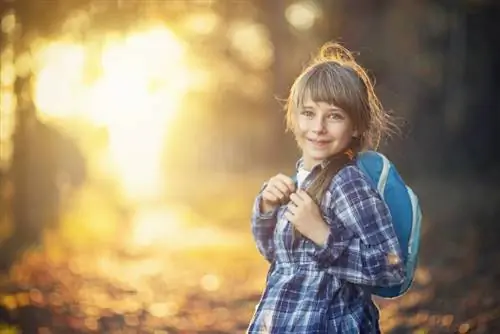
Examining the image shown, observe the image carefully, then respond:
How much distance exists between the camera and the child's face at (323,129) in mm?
1742

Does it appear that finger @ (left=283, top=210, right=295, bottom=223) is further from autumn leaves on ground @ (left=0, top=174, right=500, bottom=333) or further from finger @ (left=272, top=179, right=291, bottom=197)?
autumn leaves on ground @ (left=0, top=174, right=500, bottom=333)

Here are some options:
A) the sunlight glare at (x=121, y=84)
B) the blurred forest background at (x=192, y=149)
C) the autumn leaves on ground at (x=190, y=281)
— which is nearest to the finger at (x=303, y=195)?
the blurred forest background at (x=192, y=149)

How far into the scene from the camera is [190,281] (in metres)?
3.96

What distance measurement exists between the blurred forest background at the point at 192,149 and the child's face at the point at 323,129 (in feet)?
3.99

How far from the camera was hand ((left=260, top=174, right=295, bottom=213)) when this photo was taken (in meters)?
1.76

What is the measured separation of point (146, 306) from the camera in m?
3.61

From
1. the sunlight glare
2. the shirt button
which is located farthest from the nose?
the sunlight glare

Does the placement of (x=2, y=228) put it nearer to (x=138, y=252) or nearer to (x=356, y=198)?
(x=138, y=252)

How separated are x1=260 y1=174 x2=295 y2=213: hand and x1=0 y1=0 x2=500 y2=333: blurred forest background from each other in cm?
120

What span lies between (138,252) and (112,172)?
0.47 meters

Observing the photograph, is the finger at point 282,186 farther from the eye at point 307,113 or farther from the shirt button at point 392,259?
the shirt button at point 392,259

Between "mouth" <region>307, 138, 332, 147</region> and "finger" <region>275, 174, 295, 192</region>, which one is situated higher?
"mouth" <region>307, 138, 332, 147</region>

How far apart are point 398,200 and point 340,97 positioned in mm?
237

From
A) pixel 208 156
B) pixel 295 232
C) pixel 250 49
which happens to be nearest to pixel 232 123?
pixel 208 156
